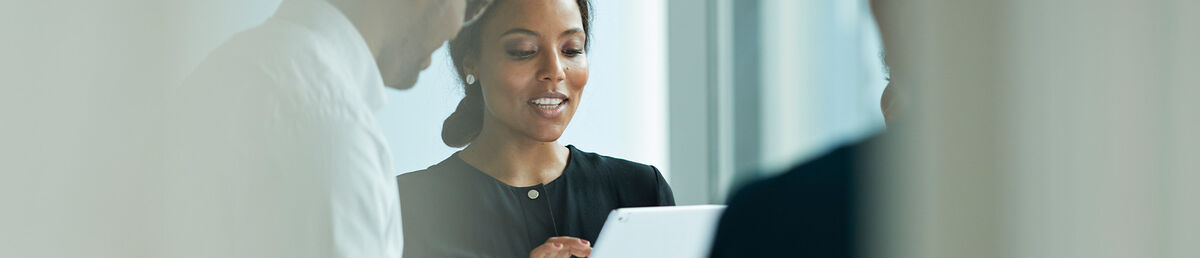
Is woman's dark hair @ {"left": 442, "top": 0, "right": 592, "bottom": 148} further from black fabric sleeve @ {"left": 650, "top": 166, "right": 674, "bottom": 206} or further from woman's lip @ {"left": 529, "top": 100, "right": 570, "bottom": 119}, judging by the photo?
black fabric sleeve @ {"left": 650, "top": 166, "right": 674, "bottom": 206}

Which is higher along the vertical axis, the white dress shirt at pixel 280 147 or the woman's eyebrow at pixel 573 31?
the woman's eyebrow at pixel 573 31

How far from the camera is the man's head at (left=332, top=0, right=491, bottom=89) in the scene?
1145mm

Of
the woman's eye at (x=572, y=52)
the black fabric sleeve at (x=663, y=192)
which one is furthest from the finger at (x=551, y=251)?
the woman's eye at (x=572, y=52)

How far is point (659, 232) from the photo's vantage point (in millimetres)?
1248

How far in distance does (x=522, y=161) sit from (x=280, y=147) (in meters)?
0.43

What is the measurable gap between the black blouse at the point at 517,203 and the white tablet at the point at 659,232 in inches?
1.0

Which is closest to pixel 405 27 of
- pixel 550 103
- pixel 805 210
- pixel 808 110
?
pixel 550 103

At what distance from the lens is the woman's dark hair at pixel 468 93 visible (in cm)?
125

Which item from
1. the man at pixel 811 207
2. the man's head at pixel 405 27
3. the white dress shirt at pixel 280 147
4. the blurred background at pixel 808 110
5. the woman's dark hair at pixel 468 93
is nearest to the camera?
the blurred background at pixel 808 110

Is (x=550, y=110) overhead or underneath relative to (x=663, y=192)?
overhead

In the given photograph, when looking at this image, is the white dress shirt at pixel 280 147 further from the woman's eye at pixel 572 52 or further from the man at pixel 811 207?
the man at pixel 811 207

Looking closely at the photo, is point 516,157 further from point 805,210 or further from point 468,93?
point 805,210

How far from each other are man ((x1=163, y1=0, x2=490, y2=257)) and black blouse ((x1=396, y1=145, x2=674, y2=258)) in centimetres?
8

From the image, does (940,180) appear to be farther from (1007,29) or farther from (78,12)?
(78,12)
